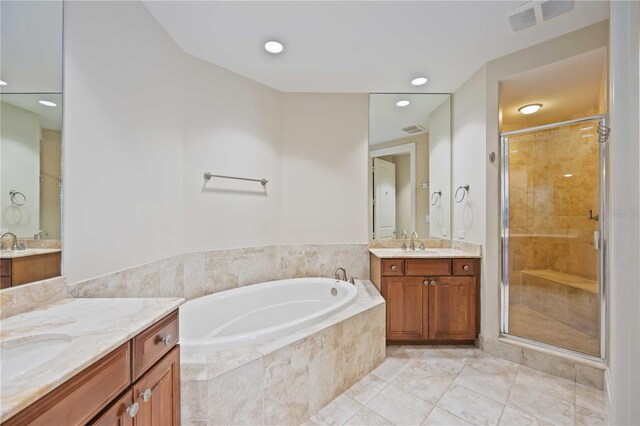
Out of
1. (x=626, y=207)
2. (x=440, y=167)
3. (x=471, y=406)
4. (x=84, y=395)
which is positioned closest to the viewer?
(x=84, y=395)

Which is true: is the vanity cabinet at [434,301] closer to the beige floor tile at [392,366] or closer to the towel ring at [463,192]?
the beige floor tile at [392,366]

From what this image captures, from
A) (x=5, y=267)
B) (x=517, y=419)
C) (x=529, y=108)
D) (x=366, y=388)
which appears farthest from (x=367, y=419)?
(x=529, y=108)

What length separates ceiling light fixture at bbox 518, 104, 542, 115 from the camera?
8.88 ft

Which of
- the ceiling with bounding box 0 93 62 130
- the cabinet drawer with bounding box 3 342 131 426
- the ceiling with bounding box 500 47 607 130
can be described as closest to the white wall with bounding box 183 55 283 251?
the ceiling with bounding box 0 93 62 130

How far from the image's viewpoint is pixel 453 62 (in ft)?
7.36

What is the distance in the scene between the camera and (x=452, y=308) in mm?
2328

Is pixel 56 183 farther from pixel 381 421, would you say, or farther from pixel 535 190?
pixel 535 190

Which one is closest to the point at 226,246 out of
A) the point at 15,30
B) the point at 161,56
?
A: the point at 161,56

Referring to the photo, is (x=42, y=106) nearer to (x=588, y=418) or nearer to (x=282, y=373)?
(x=282, y=373)

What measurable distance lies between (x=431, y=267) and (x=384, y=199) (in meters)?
0.91

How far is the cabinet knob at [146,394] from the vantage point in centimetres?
89

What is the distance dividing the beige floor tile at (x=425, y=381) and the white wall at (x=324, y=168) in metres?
1.27

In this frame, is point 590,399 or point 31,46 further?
point 590,399

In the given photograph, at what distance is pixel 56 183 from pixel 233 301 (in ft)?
4.73
